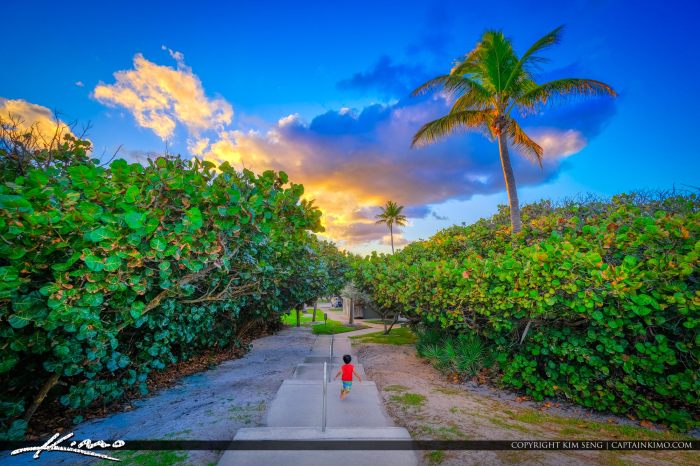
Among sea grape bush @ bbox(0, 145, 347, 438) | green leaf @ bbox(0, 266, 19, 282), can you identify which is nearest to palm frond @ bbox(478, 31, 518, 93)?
sea grape bush @ bbox(0, 145, 347, 438)

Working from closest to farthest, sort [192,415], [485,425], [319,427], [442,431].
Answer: [319,427], [442,431], [485,425], [192,415]

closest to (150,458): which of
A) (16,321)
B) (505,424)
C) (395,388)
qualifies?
(16,321)

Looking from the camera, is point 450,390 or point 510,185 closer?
point 450,390

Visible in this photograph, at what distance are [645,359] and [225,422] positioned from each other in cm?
741

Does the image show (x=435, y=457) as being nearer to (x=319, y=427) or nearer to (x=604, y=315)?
(x=319, y=427)

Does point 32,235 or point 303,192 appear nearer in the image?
point 32,235

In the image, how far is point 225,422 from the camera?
17.0 feet

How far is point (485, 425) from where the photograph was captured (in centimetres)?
507

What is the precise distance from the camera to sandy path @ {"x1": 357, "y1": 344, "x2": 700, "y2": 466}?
158 inches

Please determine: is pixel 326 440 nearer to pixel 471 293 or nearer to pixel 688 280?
pixel 471 293

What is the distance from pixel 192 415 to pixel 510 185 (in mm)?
12467

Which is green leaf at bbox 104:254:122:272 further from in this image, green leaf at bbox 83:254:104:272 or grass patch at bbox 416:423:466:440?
grass patch at bbox 416:423:466:440

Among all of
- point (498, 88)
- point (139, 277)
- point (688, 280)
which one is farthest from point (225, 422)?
point (498, 88)
